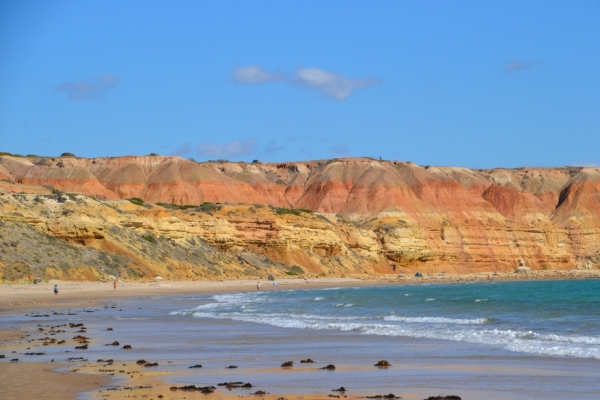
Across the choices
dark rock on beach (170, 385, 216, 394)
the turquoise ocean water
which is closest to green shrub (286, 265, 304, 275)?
the turquoise ocean water

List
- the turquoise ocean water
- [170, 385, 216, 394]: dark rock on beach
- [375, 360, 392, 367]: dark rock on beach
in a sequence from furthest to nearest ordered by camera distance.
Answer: the turquoise ocean water → [375, 360, 392, 367]: dark rock on beach → [170, 385, 216, 394]: dark rock on beach

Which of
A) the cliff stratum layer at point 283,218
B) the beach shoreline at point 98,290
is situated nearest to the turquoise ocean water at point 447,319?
the beach shoreline at point 98,290

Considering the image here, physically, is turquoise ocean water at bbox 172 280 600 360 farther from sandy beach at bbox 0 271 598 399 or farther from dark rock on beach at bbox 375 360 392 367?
sandy beach at bbox 0 271 598 399

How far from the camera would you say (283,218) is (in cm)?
8650

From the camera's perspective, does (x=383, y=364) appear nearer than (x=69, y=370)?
No

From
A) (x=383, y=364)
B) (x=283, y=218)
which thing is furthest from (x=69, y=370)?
(x=283, y=218)

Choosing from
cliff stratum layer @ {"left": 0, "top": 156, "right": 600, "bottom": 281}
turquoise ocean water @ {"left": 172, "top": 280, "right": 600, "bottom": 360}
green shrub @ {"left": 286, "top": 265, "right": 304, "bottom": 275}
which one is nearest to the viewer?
turquoise ocean water @ {"left": 172, "top": 280, "right": 600, "bottom": 360}

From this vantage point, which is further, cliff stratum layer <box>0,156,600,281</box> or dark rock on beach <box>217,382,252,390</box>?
cliff stratum layer <box>0,156,600,281</box>

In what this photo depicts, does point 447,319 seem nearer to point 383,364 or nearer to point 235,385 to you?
point 383,364

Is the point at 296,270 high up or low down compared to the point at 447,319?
up

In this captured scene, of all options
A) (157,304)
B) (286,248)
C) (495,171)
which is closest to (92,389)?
(157,304)

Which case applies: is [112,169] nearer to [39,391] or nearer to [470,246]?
[470,246]

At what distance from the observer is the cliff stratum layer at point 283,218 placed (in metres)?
57.7

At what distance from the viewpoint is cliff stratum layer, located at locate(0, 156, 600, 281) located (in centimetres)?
5766
